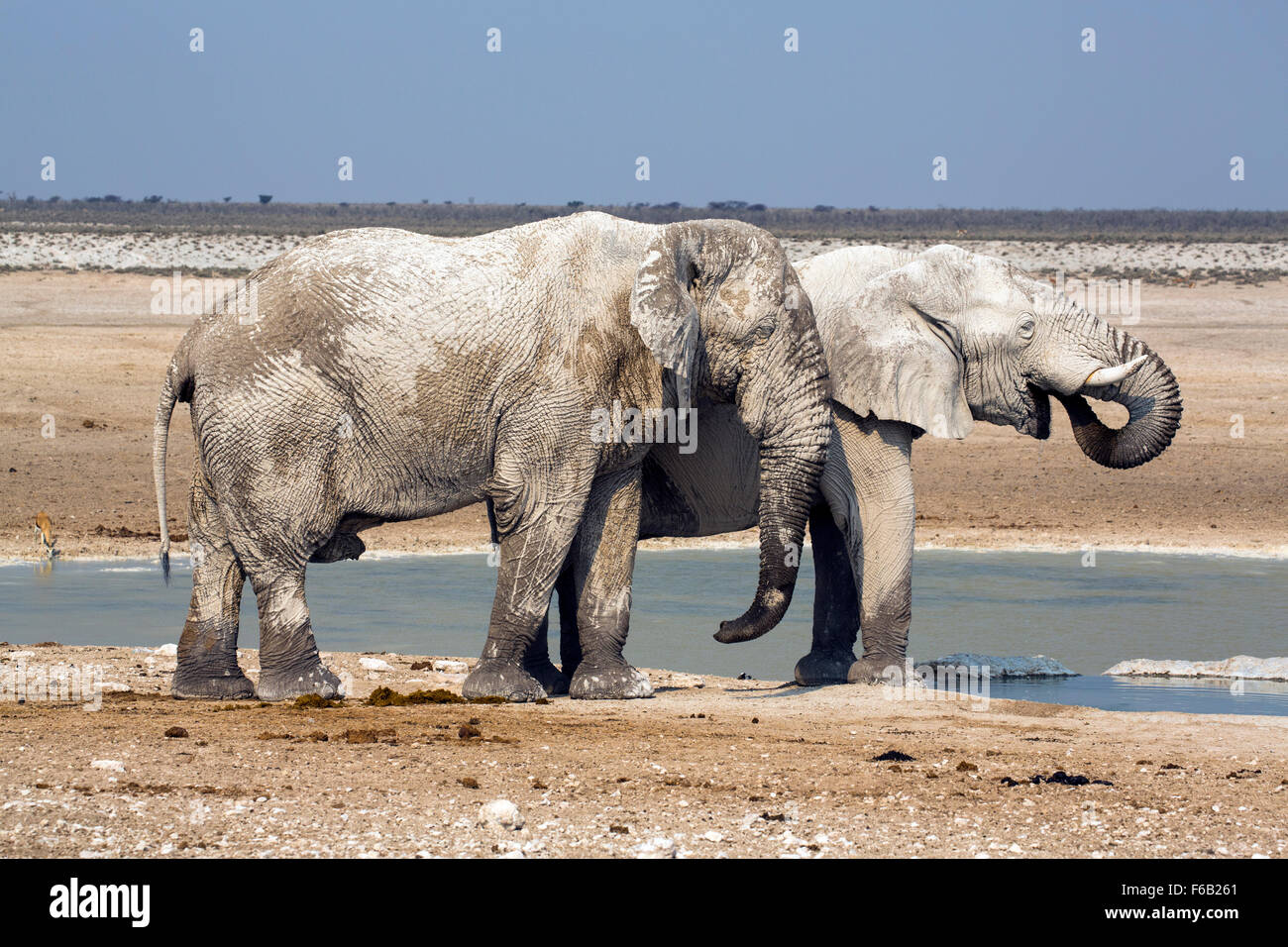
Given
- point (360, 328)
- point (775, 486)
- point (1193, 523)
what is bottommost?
point (1193, 523)

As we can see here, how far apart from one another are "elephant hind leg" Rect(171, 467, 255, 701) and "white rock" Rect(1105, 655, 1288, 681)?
5578 millimetres

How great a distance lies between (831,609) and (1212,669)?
2502mm

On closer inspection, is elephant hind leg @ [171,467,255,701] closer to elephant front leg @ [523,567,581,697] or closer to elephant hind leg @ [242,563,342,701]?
elephant hind leg @ [242,563,342,701]

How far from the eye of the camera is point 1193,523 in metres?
18.8

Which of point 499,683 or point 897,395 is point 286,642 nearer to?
point 499,683

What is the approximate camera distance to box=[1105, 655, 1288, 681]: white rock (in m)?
11.0

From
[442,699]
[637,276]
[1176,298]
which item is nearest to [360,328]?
[637,276]

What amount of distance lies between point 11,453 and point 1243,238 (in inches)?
2586

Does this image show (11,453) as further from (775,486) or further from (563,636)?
(775,486)

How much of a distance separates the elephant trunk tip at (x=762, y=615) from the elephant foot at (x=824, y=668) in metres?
1.28

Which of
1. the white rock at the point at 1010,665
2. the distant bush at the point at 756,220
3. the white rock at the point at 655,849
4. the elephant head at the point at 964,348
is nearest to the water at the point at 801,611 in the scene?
the white rock at the point at 1010,665

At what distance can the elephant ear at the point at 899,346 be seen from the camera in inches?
401

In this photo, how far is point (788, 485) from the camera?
934cm

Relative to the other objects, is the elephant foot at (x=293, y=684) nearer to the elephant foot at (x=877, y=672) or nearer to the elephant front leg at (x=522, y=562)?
the elephant front leg at (x=522, y=562)
